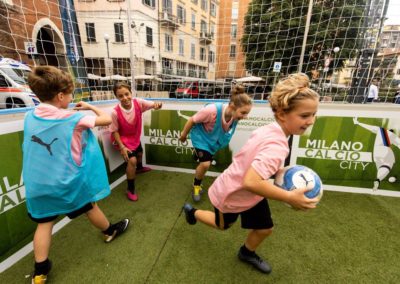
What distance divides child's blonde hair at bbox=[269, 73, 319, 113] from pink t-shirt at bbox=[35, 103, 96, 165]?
123cm

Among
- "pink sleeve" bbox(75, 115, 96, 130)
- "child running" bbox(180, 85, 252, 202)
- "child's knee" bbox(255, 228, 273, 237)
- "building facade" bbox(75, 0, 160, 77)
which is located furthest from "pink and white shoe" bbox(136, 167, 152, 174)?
"child's knee" bbox(255, 228, 273, 237)

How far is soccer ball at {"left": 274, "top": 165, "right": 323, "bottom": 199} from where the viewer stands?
49.3 inches

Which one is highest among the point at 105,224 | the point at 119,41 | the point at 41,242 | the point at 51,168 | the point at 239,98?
the point at 119,41

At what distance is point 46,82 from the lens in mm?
1368

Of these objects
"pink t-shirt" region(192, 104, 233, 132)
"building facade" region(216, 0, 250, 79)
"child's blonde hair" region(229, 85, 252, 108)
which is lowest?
"pink t-shirt" region(192, 104, 233, 132)

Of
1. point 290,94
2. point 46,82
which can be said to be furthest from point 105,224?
point 290,94

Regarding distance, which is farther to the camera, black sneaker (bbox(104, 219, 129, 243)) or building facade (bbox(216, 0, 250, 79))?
building facade (bbox(216, 0, 250, 79))

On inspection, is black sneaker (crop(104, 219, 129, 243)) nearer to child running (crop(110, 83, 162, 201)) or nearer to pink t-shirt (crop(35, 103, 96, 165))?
child running (crop(110, 83, 162, 201))

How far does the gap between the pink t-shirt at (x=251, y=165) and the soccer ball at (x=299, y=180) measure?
0.17 meters

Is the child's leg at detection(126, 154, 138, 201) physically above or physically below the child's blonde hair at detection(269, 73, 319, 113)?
below

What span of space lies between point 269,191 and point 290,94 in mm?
529

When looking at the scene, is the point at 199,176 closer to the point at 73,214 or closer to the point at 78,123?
the point at 73,214

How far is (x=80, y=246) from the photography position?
1945 mm

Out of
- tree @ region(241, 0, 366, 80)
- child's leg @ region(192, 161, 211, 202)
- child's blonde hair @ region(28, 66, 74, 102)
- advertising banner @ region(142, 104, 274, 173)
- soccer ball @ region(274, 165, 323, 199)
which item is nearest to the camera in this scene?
soccer ball @ region(274, 165, 323, 199)
